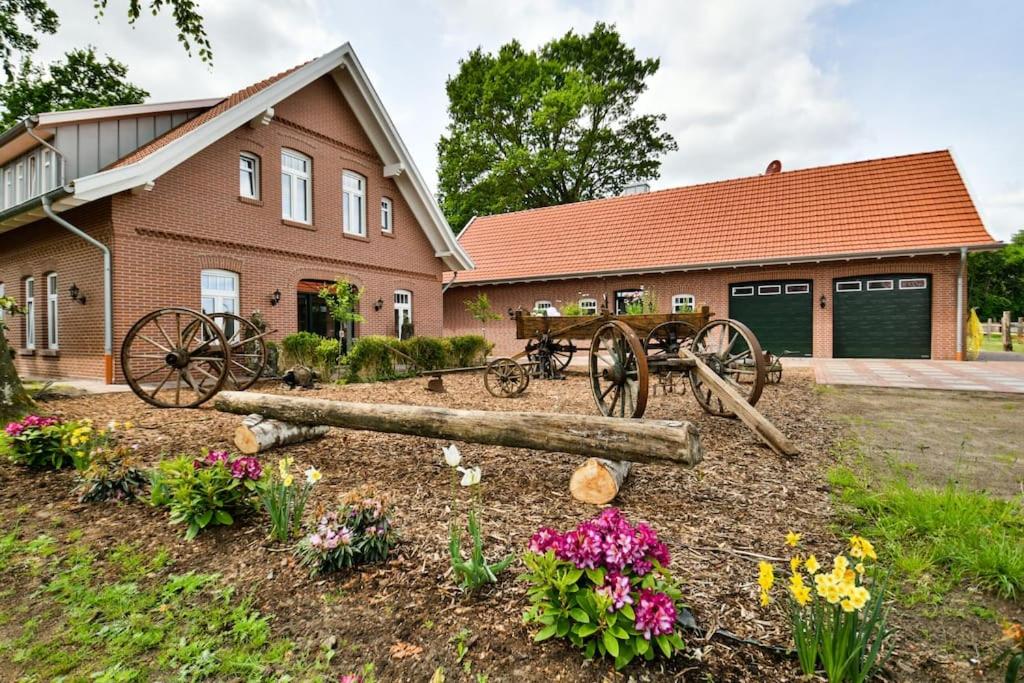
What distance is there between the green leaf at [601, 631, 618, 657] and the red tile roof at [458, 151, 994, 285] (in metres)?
15.1

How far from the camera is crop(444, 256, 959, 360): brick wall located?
13383mm

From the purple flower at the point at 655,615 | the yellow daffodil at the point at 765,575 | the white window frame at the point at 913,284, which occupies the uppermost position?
the white window frame at the point at 913,284

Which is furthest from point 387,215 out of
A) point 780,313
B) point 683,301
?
point 780,313

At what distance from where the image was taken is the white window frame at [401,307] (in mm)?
15023

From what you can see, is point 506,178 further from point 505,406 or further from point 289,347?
point 505,406

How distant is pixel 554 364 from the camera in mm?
10094

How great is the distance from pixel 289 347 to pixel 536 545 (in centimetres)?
881

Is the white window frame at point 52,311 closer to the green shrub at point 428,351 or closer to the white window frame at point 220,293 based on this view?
the white window frame at point 220,293

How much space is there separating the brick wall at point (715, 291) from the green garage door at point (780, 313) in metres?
0.22

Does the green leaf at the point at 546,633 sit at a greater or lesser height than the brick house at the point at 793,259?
lesser

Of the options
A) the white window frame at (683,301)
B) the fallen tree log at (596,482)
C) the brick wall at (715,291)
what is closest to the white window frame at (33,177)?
the brick wall at (715,291)

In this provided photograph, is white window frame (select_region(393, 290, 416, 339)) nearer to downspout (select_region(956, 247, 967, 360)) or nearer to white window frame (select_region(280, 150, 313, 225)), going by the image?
white window frame (select_region(280, 150, 313, 225))

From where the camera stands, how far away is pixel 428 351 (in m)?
10.9

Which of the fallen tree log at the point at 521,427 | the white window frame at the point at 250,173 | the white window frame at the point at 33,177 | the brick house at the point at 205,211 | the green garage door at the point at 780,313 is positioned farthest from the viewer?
the green garage door at the point at 780,313
